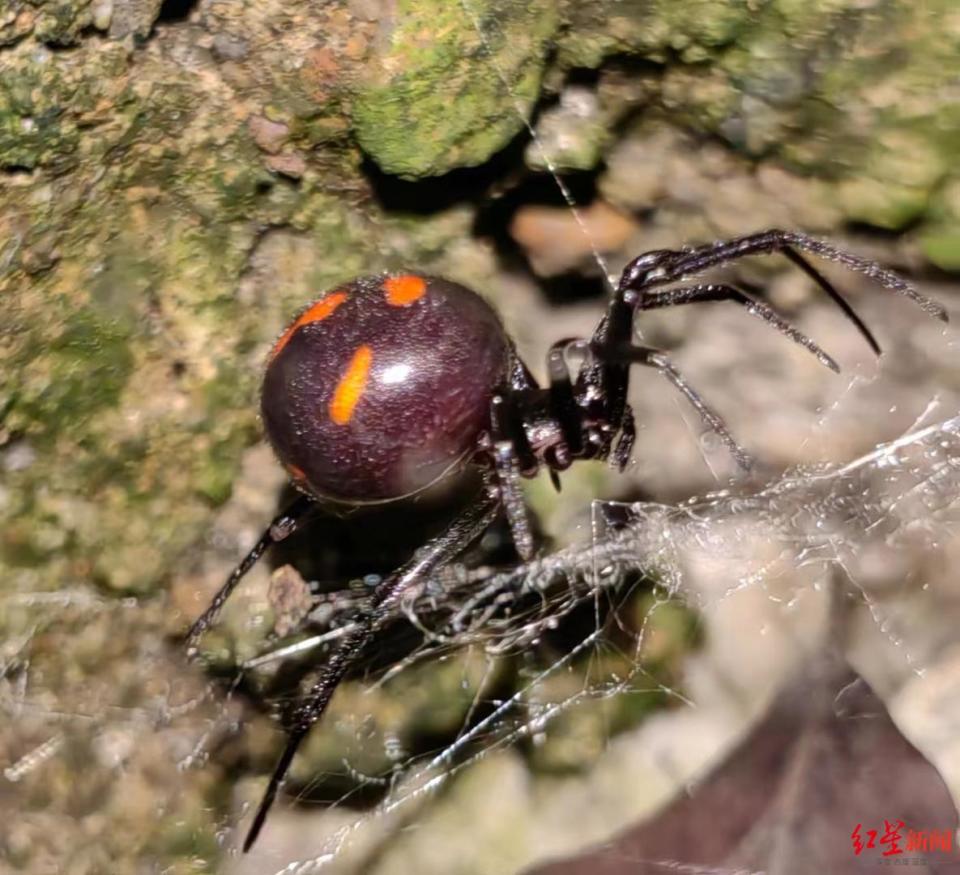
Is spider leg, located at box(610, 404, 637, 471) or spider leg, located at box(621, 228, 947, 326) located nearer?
spider leg, located at box(621, 228, 947, 326)

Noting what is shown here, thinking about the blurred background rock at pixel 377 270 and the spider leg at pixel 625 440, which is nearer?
the blurred background rock at pixel 377 270

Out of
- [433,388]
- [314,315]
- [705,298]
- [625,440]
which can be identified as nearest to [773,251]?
[705,298]

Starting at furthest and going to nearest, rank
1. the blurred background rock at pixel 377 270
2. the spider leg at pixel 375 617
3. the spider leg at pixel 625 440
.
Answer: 1. the spider leg at pixel 625 440
2. the spider leg at pixel 375 617
3. the blurred background rock at pixel 377 270

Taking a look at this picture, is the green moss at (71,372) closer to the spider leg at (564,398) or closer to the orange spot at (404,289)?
the orange spot at (404,289)

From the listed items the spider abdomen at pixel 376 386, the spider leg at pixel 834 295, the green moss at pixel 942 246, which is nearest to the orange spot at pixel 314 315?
the spider abdomen at pixel 376 386

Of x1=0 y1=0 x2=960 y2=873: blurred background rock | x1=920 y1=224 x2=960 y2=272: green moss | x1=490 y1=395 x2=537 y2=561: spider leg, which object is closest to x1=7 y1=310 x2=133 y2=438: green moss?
x1=0 y1=0 x2=960 y2=873: blurred background rock

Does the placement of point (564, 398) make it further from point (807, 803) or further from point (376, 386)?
point (807, 803)

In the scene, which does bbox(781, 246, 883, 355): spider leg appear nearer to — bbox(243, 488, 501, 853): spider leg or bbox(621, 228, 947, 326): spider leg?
bbox(621, 228, 947, 326): spider leg

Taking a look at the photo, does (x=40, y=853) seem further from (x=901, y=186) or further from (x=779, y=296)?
(x=901, y=186)
